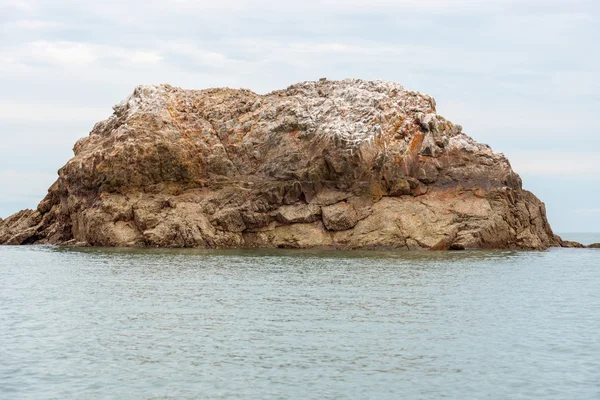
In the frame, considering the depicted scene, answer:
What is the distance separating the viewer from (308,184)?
272ft

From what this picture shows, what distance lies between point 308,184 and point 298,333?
174 feet

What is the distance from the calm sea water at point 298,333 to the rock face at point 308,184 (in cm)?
2246

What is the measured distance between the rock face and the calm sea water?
73.7 ft

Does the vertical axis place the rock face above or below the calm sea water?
above

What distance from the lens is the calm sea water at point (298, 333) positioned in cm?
2264

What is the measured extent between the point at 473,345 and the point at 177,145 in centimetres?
6180

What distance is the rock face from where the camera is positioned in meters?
79.6

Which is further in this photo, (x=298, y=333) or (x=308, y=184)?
(x=308, y=184)

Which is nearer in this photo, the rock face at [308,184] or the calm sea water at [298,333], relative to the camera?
the calm sea water at [298,333]

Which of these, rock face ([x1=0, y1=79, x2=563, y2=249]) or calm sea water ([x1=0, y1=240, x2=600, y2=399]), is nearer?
calm sea water ([x1=0, y1=240, x2=600, y2=399])

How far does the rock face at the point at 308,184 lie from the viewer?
79.6 m

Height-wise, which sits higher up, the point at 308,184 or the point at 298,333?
the point at 308,184

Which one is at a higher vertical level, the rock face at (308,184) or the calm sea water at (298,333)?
the rock face at (308,184)

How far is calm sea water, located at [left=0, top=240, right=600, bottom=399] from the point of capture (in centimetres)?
2264
